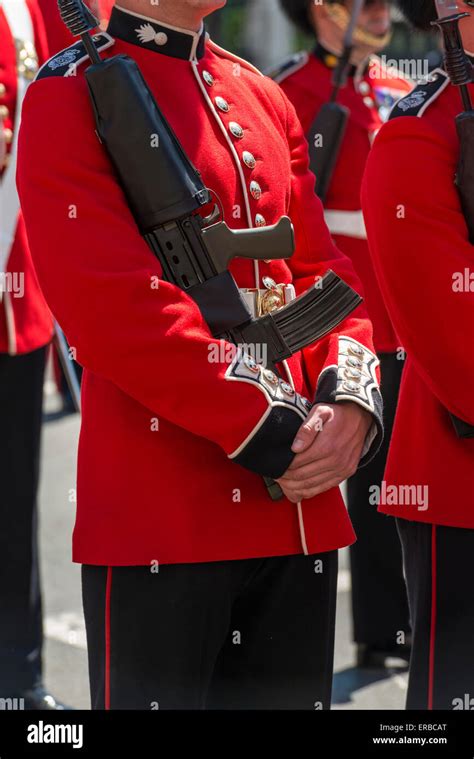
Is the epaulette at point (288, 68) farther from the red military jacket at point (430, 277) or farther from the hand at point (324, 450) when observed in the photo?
the hand at point (324, 450)

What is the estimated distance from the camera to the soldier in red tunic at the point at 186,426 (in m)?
2.20

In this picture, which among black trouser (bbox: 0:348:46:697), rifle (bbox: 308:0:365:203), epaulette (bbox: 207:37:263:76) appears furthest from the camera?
rifle (bbox: 308:0:365:203)

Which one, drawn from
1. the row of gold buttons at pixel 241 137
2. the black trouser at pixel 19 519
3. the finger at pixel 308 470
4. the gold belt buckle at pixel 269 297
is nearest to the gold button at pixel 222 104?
the row of gold buttons at pixel 241 137

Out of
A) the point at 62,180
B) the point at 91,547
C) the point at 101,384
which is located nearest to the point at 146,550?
the point at 91,547

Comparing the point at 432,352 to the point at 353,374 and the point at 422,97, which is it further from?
the point at 422,97

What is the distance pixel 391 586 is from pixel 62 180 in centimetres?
245

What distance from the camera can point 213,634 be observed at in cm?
232

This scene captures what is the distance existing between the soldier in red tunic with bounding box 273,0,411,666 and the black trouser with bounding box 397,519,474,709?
1311mm

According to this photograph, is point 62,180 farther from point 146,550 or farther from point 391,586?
point 391,586

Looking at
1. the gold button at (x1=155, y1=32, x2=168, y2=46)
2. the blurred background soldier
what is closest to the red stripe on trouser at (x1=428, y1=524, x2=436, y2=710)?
the gold button at (x1=155, y1=32, x2=168, y2=46)

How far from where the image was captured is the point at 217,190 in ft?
7.82

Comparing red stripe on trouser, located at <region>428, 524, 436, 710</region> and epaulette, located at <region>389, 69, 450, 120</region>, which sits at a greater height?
epaulette, located at <region>389, 69, 450, 120</region>

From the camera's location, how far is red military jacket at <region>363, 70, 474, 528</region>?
8.63ft

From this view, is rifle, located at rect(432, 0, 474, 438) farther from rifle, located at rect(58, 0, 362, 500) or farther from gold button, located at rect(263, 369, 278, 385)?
gold button, located at rect(263, 369, 278, 385)
